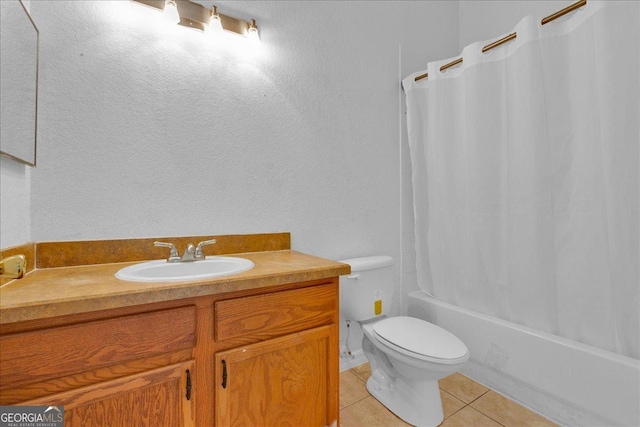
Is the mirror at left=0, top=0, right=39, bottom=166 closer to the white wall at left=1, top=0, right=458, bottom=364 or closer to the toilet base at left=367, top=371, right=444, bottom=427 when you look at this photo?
the white wall at left=1, top=0, right=458, bottom=364

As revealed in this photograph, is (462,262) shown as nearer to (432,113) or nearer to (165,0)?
(432,113)

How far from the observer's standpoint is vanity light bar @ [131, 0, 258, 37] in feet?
4.09

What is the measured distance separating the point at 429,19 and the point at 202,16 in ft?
5.54

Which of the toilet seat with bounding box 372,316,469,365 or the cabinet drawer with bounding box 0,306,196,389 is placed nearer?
the cabinet drawer with bounding box 0,306,196,389

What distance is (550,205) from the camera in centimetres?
138

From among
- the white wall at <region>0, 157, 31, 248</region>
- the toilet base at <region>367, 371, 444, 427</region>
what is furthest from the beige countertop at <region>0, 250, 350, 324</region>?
the toilet base at <region>367, 371, 444, 427</region>

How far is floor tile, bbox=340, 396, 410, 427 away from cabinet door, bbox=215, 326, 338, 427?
1.35ft

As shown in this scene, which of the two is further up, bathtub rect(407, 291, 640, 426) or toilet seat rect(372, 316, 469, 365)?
toilet seat rect(372, 316, 469, 365)

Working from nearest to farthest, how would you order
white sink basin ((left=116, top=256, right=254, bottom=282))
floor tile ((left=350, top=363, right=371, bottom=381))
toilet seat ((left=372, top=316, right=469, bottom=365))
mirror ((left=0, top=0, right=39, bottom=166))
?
mirror ((left=0, top=0, right=39, bottom=166))
white sink basin ((left=116, top=256, right=254, bottom=282))
toilet seat ((left=372, top=316, right=469, bottom=365))
floor tile ((left=350, top=363, right=371, bottom=381))

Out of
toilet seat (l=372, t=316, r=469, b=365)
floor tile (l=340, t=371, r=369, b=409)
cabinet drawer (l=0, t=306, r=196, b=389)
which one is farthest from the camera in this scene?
floor tile (l=340, t=371, r=369, b=409)

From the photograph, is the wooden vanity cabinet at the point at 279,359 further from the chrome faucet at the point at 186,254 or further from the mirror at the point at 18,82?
the mirror at the point at 18,82

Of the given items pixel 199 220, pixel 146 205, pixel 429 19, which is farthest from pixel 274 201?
pixel 429 19

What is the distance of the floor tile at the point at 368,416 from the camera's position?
142 cm

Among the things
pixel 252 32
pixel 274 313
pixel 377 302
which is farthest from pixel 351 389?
pixel 252 32
